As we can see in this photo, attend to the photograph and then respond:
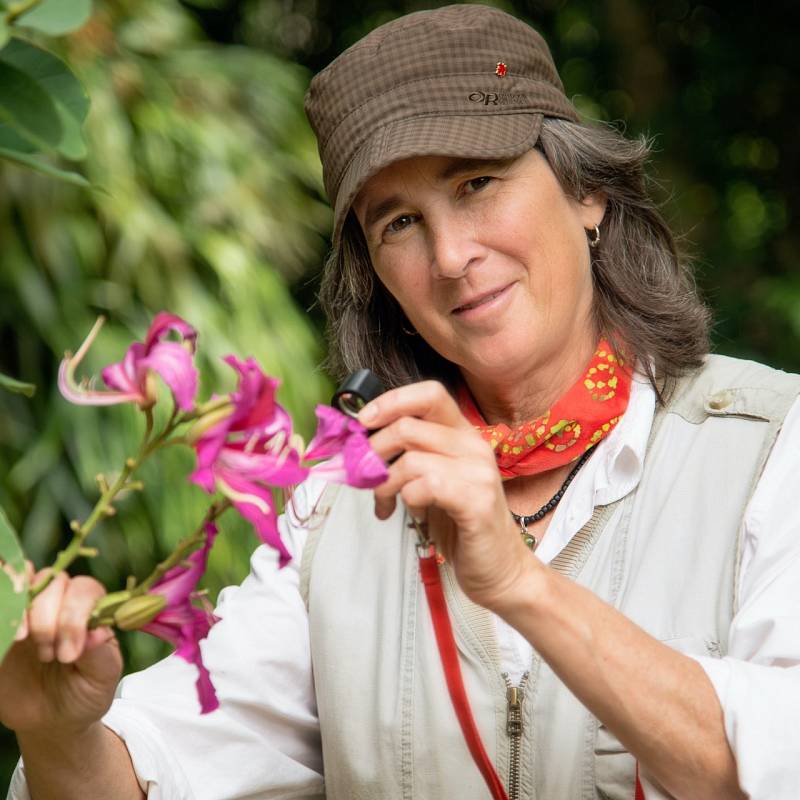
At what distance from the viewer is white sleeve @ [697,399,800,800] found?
0.92 m

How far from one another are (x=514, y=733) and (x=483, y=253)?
0.47 metres

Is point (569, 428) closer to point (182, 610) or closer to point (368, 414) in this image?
point (368, 414)

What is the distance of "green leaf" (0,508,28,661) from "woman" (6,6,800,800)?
34cm

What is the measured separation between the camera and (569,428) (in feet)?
4.20

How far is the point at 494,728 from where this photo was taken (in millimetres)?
1164

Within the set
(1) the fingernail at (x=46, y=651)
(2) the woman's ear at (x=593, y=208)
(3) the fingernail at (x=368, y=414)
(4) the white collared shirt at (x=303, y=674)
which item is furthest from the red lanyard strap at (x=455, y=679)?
(2) the woman's ear at (x=593, y=208)

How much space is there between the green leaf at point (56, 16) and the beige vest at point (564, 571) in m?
0.75

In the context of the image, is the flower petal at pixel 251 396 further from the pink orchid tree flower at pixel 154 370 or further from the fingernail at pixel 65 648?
the fingernail at pixel 65 648

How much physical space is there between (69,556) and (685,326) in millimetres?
837

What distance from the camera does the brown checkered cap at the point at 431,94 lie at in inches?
48.6

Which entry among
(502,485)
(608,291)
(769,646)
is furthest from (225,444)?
(608,291)

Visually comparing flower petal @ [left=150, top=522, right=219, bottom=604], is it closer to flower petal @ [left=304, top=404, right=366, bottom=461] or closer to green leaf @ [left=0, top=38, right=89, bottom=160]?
flower petal @ [left=304, top=404, right=366, bottom=461]

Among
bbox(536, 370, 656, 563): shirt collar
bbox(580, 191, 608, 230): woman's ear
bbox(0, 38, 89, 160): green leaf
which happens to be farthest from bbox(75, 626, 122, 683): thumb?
bbox(580, 191, 608, 230): woman's ear

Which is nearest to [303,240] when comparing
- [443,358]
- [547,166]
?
[443,358]
